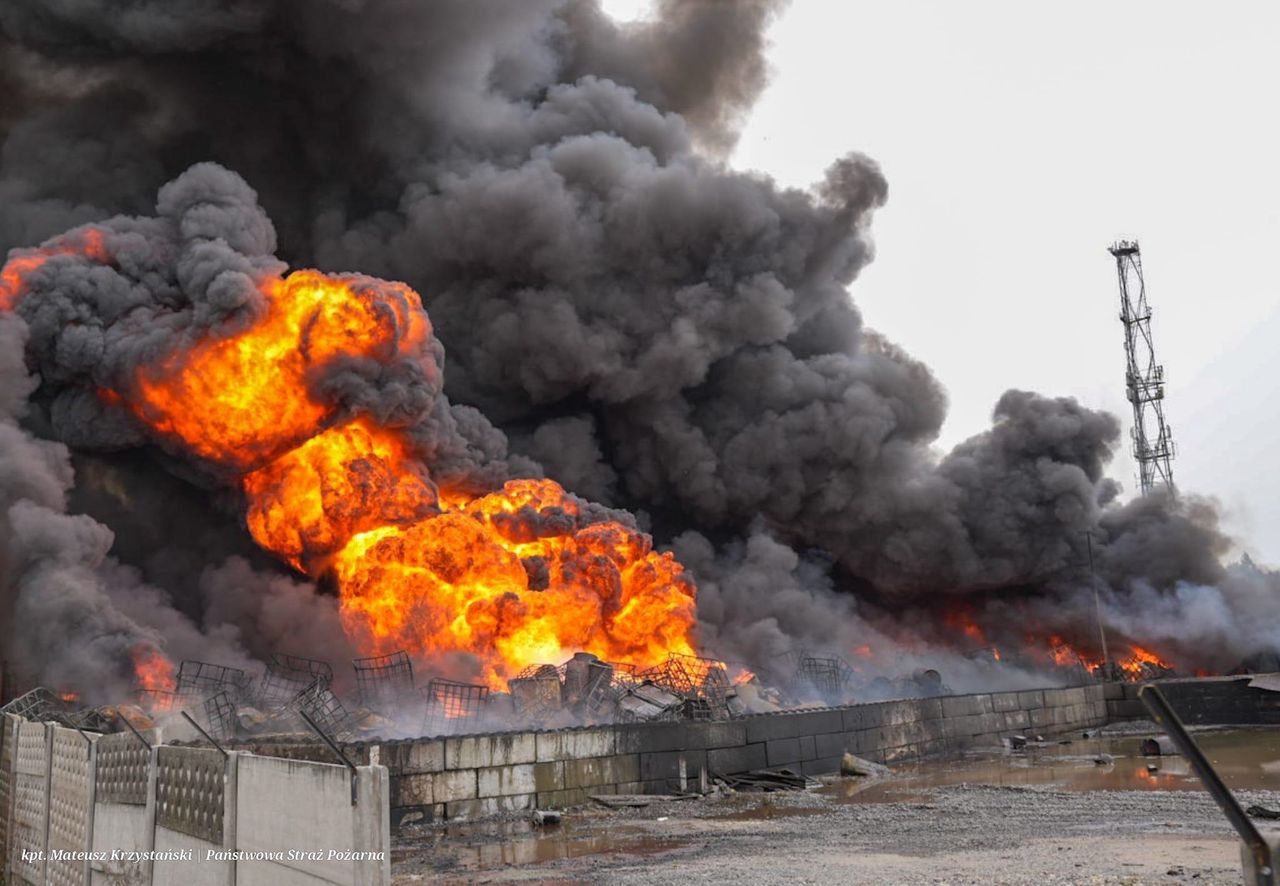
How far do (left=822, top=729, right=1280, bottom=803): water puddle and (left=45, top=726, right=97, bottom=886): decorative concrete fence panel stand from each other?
51.4ft

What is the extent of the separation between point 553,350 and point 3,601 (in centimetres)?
2371

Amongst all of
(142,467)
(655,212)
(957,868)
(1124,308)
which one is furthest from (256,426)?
(1124,308)

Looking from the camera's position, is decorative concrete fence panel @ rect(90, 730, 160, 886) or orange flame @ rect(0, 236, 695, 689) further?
orange flame @ rect(0, 236, 695, 689)

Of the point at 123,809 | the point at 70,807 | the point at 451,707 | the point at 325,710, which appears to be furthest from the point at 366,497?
the point at 123,809

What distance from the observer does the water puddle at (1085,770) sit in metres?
23.1

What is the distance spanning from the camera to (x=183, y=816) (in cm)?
996

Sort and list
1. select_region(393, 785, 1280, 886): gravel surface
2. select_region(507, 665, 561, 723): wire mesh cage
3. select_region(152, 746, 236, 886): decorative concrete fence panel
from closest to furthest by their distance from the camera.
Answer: select_region(152, 746, 236, 886): decorative concrete fence panel → select_region(393, 785, 1280, 886): gravel surface → select_region(507, 665, 561, 723): wire mesh cage

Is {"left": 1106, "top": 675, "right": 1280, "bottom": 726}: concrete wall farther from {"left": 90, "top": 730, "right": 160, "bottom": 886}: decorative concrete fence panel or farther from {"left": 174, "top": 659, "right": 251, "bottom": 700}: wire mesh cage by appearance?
{"left": 90, "top": 730, "right": 160, "bottom": 886}: decorative concrete fence panel

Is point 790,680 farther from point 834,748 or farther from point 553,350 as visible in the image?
point 553,350

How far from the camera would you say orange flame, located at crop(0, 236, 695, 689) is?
3612cm

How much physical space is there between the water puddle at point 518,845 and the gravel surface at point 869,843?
4cm

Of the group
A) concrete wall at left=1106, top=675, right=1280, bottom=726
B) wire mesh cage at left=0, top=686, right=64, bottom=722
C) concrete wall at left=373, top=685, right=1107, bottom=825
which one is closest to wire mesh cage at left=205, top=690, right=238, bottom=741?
wire mesh cage at left=0, top=686, right=64, bottom=722

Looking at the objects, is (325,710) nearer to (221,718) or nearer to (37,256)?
(221,718)

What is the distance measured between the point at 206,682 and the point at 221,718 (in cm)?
736
